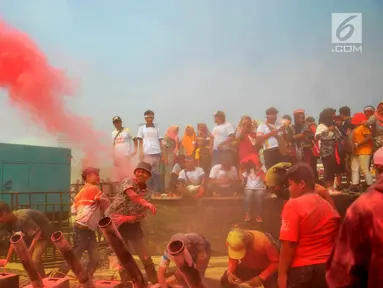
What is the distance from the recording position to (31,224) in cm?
571

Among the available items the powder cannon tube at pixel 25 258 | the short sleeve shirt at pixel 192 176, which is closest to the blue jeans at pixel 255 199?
the short sleeve shirt at pixel 192 176

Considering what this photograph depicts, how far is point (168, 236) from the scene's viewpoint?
7211 millimetres

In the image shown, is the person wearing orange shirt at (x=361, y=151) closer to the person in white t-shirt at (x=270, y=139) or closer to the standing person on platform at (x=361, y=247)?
the person in white t-shirt at (x=270, y=139)

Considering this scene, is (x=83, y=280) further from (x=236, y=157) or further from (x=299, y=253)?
(x=236, y=157)

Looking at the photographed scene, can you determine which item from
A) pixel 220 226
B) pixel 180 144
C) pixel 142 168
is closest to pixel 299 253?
pixel 142 168

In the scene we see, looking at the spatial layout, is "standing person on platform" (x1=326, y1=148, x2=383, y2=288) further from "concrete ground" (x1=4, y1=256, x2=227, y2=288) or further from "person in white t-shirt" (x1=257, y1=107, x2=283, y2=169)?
"person in white t-shirt" (x1=257, y1=107, x2=283, y2=169)

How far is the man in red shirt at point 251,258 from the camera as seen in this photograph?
4.37 m

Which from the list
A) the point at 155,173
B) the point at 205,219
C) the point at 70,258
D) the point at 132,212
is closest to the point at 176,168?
the point at 155,173

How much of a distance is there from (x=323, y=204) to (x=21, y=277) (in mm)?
4774

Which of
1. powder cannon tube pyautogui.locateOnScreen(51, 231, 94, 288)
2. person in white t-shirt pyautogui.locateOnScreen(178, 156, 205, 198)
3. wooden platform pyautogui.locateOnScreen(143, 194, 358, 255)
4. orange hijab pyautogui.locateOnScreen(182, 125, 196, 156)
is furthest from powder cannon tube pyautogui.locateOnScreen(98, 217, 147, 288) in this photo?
orange hijab pyautogui.locateOnScreen(182, 125, 196, 156)

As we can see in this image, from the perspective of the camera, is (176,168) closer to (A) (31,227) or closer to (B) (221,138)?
(B) (221,138)

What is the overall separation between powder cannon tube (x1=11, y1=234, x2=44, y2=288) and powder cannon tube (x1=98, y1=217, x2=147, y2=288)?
1163 millimetres

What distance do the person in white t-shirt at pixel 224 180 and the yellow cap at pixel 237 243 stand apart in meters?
2.88

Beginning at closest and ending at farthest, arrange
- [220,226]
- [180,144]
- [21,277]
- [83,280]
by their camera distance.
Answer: [83,280] < [21,277] < [220,226] < [180,144]
